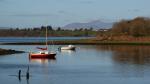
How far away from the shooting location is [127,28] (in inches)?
6240

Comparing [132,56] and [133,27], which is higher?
[133,27]

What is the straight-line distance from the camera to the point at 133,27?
154 metres

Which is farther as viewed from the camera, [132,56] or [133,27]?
[133,27]

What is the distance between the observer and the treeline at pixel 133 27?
15212cm

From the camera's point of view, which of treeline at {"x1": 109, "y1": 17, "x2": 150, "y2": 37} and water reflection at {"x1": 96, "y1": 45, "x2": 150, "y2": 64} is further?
treeline at {"x1": 109, "y1": 17, "x2": 150, "y2": 37}

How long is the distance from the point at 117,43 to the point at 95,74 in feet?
303

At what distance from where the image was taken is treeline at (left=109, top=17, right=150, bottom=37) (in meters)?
152

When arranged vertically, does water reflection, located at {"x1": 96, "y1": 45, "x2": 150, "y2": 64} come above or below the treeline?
below

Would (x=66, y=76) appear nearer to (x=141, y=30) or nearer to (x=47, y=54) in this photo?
(x=47, y=54)

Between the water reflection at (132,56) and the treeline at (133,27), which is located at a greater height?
the treeline at (133,27)

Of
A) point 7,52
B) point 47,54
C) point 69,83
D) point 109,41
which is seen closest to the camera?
point 69,83

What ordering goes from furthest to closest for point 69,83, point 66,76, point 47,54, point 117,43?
1. point 117,43
2. point 47,54
3. point 66,76
4. point 69,83

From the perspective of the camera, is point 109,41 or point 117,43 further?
point 109,41

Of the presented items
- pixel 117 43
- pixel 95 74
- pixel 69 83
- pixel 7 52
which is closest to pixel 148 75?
pixel 95 74
